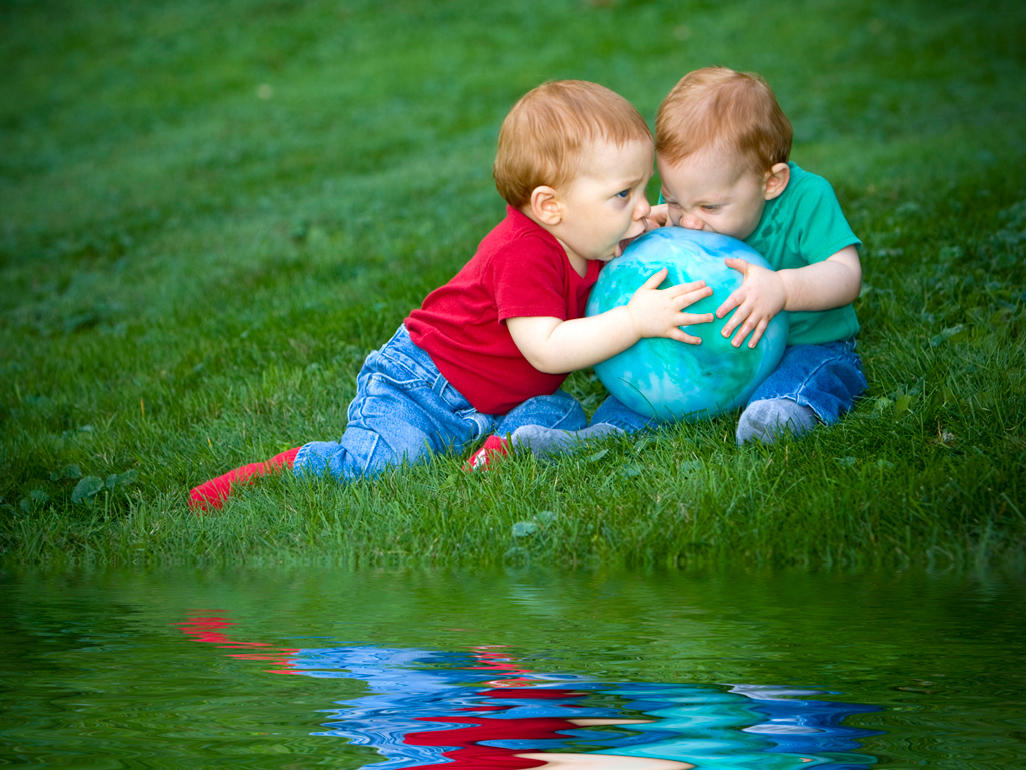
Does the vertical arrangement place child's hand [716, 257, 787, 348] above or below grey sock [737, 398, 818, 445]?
above

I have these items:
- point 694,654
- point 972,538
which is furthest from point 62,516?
point 972,538

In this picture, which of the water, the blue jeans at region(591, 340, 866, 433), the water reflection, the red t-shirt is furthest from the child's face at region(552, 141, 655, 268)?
the water reflection

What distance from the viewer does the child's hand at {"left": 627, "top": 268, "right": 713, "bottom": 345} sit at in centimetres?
426

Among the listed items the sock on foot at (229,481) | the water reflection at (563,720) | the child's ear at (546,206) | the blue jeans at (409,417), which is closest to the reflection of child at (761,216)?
the child's ear at (546,206)

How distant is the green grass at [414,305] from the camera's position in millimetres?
3674

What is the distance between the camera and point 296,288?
28.2 feet

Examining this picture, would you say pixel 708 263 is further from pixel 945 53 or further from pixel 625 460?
pixel 945 53

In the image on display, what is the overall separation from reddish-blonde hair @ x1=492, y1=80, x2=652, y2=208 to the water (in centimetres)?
191

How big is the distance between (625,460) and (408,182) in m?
9.72

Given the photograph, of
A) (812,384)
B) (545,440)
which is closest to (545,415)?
(545,440)

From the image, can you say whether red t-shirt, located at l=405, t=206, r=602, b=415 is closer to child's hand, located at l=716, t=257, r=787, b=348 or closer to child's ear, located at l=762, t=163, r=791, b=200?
child's hand, located at l=716, t=257, r=787, b=348

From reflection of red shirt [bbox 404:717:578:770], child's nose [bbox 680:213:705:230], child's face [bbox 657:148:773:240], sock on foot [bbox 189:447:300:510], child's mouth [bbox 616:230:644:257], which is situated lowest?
reflection of red shirt [bbox 404:717:578:770]

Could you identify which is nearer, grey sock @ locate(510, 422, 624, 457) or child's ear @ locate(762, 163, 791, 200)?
grey sock @ locate(510, 422, 624, 457)

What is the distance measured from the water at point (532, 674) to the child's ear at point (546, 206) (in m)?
1.84
